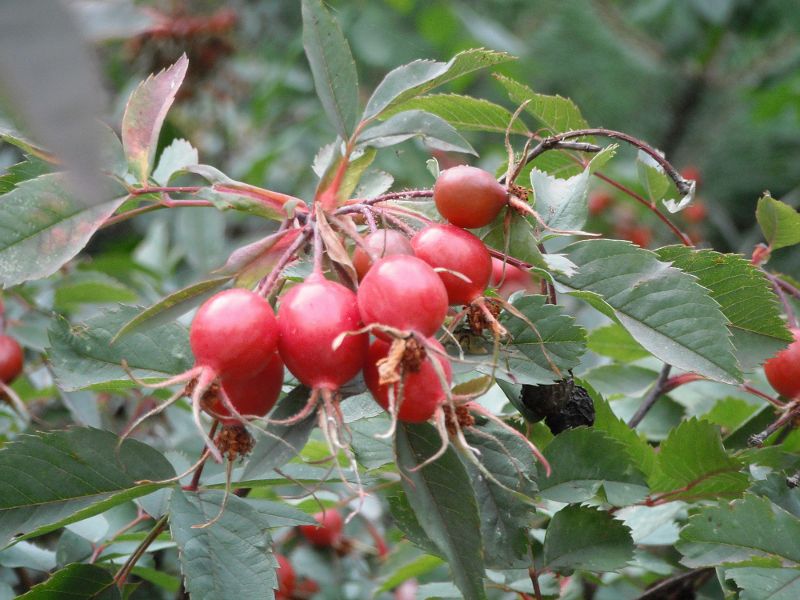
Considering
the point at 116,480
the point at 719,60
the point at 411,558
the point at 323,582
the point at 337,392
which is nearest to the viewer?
the point at 337,392

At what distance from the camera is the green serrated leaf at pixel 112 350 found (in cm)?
78

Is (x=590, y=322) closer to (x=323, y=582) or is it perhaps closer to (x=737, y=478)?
(x=323, y=582)

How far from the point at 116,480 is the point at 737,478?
594 mm

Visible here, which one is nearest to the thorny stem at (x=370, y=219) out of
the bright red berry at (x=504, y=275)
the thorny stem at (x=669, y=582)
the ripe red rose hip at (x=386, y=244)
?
the ripe red rose hip at (x=386, y=244)

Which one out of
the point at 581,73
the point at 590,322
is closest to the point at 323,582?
the point at 590,322

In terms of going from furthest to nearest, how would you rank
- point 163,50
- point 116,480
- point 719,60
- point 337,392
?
1. point 719,60
2. point 163,50
3. point 116,480
4. point 337,392

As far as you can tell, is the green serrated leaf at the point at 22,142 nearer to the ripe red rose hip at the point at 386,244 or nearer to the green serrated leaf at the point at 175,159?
the green serrated leaf at the point at 175,159

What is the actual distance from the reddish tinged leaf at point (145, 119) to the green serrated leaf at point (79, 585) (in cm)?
37

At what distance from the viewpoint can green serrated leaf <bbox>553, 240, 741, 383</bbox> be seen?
0.73 metres

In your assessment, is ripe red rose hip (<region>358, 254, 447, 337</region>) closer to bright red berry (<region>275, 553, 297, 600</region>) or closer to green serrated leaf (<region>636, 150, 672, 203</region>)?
green serrated leaf (<region>636, 150, 672, 203</region>)

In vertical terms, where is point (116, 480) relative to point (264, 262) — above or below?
below

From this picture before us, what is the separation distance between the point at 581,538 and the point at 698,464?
0.14 m

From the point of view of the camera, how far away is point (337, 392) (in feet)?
2.07

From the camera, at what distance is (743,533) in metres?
0.76
